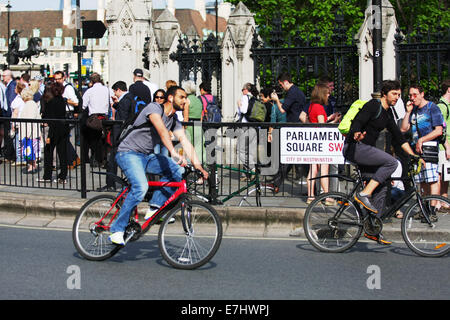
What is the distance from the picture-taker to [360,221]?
8555 mm

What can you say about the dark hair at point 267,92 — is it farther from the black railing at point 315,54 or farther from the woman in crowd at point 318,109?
the woman in crowd at point 318,109

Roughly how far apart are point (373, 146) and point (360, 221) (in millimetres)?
832

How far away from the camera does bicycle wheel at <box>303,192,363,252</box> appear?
8.56 m

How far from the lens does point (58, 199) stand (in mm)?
10773

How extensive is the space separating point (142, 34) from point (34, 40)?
26021mm

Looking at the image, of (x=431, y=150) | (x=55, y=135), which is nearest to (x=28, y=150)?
(x=55, y=135)

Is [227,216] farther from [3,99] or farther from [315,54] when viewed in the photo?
[3,99]

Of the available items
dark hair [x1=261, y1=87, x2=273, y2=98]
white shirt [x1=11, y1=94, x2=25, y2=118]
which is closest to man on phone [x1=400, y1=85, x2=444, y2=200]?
dark hair [x1=261, y1=87, x2=273, y2=98]

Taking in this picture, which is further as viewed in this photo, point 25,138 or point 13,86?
point 13,86

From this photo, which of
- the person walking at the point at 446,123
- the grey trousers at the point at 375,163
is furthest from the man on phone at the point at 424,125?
the grey trousers at the point at 375,163
